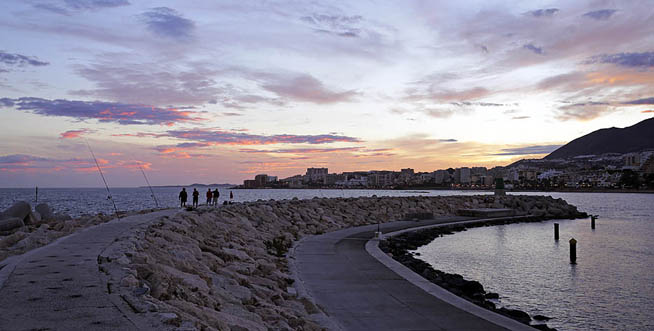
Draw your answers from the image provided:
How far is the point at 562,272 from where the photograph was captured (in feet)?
59.6

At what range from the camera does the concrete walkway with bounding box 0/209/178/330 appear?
15.3 feet

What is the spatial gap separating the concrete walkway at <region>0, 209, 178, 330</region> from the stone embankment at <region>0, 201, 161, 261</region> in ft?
9.42

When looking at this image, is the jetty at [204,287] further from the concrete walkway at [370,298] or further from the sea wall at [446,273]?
the sea wall at [446,273]

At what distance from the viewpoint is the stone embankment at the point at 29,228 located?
37.3 ft

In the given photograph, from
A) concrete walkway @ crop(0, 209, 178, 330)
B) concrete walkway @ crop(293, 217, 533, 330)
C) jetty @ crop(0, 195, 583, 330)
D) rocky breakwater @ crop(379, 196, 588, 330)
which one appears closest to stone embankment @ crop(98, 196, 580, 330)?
jetty @ crop(0, 195, 583, 330)

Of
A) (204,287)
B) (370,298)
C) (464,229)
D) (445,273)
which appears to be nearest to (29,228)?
(204,287)

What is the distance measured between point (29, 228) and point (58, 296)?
1578 centimetres

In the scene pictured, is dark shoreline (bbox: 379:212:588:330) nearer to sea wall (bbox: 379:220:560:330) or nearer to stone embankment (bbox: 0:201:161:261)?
sea wall (bbox: 379:220:560:330)

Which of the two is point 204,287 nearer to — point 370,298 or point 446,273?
point 370,298

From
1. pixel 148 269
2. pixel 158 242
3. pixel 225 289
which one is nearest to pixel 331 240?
pixel 158 242

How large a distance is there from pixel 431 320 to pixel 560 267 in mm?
13868

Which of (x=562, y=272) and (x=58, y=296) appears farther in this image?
(x=562, y=272)

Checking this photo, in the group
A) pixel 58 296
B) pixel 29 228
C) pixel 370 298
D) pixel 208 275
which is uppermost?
pixel 58 296

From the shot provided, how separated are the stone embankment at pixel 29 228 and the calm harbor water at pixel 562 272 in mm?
12207
